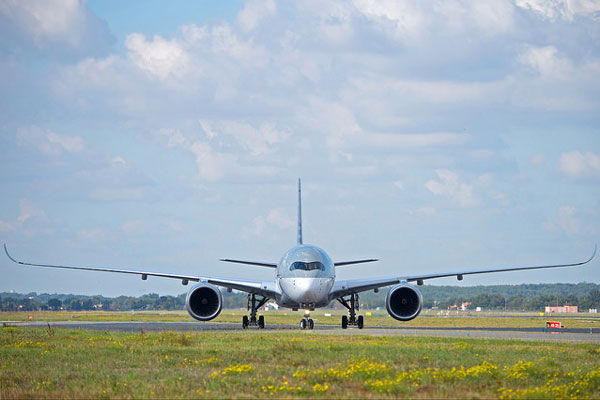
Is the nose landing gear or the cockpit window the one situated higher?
the cockpit window

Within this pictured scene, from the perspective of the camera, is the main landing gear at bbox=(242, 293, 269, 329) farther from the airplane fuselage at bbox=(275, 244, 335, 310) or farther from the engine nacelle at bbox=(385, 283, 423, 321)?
the engine nacelle at bbox=(385, 283, 423, 321)

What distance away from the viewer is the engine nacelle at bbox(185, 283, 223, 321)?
39.3 metres

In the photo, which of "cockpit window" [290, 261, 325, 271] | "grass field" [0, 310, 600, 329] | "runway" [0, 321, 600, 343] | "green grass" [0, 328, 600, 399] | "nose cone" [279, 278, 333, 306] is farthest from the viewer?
"grass field" [0, 310, 600, 329]

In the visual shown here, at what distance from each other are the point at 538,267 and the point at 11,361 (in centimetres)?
2801

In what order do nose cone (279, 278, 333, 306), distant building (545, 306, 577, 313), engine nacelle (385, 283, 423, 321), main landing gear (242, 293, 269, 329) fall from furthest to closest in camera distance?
distant building (545, 306, 577, 313) → main landing gear (242, 293, 269, 329) → engine nacelle (385, 283, 423, 321) → nose cone (279, 278, 333, 306)

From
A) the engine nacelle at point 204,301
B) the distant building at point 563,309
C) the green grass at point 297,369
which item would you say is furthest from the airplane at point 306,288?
the distant building at point 563,309

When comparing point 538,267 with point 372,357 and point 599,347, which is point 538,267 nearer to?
point 599,347

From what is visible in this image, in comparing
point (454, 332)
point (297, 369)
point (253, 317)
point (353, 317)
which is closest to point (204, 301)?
point (253, 317)

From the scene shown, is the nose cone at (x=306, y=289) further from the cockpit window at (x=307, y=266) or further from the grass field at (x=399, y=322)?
the grass field at (x=399, y=322)

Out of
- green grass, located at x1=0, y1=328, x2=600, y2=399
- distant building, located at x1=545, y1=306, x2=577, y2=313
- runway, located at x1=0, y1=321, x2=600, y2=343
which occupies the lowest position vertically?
green grass, located at x1=0, y1=328, x2=600, y2=399

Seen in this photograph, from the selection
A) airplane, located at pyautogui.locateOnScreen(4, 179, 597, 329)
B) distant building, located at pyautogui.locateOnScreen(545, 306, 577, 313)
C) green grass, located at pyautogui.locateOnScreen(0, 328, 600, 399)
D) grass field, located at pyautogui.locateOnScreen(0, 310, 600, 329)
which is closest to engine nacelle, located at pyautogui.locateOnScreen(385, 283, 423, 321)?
airplane, located at pyautogui.locateOnScreen(4, 179, 597, 329)

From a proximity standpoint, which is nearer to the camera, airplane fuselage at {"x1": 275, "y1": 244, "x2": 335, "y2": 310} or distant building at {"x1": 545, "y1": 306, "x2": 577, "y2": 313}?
airplane fuselage at {"x1": 275, "y1": 244, "x2": 335, "y2": 310}

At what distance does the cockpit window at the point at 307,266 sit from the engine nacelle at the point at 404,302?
3.76 metres

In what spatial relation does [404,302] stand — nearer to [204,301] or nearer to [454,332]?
[454,332]
